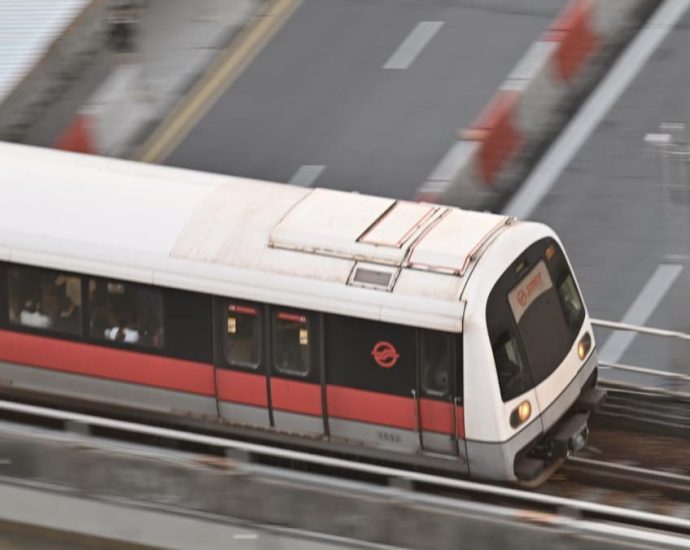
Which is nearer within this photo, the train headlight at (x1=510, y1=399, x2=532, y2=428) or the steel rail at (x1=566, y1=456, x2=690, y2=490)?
the train headlight at (x1=510, y1=399, x2=532, y2=428)

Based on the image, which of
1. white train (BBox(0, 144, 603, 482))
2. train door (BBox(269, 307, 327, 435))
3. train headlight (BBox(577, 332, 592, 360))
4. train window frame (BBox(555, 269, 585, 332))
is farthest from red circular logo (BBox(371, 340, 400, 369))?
train headlight (BBox(577, 332, 592, 360))

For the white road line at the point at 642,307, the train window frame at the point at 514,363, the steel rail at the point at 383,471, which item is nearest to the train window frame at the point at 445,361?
the train window frame at the point at 514,363

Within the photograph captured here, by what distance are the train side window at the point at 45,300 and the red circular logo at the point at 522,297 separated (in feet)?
14.0

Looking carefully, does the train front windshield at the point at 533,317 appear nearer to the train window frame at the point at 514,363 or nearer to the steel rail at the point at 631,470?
the train window frame at the point at 514,363

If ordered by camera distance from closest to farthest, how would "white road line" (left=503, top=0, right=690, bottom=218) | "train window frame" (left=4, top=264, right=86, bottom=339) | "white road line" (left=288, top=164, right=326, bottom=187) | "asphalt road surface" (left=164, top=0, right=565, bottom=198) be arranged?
"train window frame" (left=4, top=264, right=86, bottom=339) → "white road line" (left=503, top=0, right=690, bottom=218) → "white road line" (left=288, top=164, right=326, bottom=187) → "asphalt road surface" (left=164, top=0, right=565, bottom=198)

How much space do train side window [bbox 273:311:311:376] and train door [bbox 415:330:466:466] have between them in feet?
3.62

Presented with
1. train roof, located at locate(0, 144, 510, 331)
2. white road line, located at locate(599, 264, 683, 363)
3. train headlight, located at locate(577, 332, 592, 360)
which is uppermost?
train roof, located at locate(0, 144, 510, 331)

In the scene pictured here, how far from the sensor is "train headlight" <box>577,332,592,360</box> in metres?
18.7

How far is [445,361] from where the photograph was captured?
17469 millimetres

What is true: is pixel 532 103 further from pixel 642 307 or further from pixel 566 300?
pixel 566 300

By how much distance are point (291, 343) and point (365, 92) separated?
33.5 feet

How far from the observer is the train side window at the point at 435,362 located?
687 inches

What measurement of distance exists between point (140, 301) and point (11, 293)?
1.43 metres

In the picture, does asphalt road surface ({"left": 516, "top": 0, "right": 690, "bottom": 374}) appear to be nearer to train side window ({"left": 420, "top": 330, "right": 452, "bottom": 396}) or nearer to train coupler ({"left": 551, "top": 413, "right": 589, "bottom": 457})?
train coupler ({"left": 551, "top": 413, "right": 589, "bottom": 457})
